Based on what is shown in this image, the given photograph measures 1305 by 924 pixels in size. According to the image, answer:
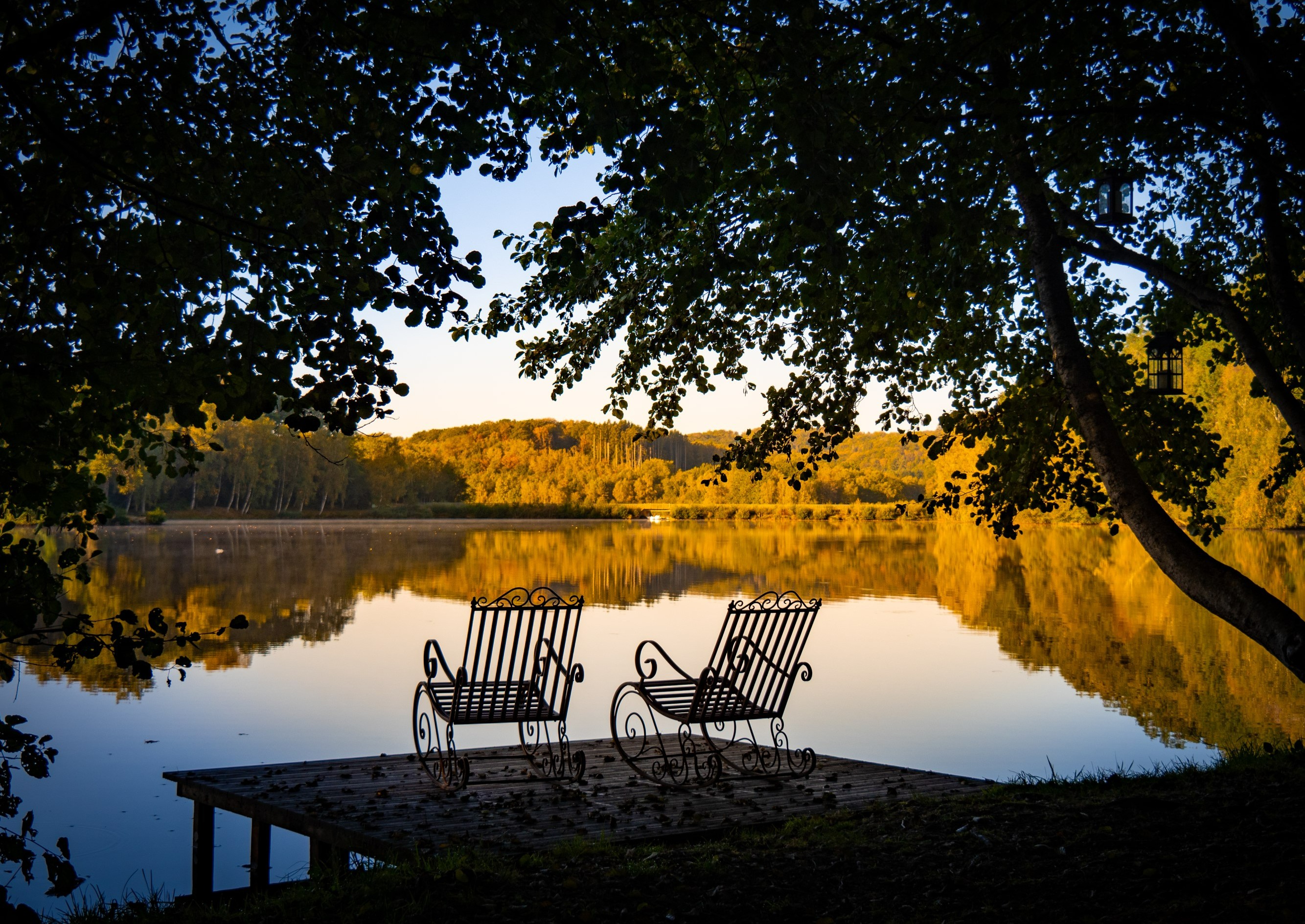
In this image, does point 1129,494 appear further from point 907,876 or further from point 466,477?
point 466,477

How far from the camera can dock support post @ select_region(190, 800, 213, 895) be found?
5508 millimetres

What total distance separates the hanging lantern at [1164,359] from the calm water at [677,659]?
2.85 m

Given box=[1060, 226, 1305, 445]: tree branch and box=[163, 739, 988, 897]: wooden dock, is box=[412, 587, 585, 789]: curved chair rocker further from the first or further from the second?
box=[1060, 226, 1305, 445]: tree branch

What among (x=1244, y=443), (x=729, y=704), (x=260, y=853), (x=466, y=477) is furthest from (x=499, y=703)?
(x=466, y=477)

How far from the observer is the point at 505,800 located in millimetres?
5406

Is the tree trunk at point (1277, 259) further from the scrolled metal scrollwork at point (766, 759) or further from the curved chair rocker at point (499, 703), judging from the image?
the curved chair rocker at point (499, 703)

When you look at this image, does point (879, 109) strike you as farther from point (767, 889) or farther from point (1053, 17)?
point (767, 889)

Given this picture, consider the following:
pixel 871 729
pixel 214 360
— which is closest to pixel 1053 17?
pixel 214 360

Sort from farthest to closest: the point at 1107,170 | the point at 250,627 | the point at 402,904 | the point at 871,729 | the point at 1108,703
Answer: the point at 250,627 < the point at 1108,703 < the point at 871,729 < the point at 1107,170 < the point at 402,904

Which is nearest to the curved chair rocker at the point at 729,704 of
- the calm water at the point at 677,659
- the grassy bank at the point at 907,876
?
the grassy bank at the point at 907,876

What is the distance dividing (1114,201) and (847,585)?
14399 millimetres

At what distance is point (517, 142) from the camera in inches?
145

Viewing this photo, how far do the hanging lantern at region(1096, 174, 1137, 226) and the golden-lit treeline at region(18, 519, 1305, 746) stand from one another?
4.26 m

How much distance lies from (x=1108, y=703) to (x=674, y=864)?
7.22m
